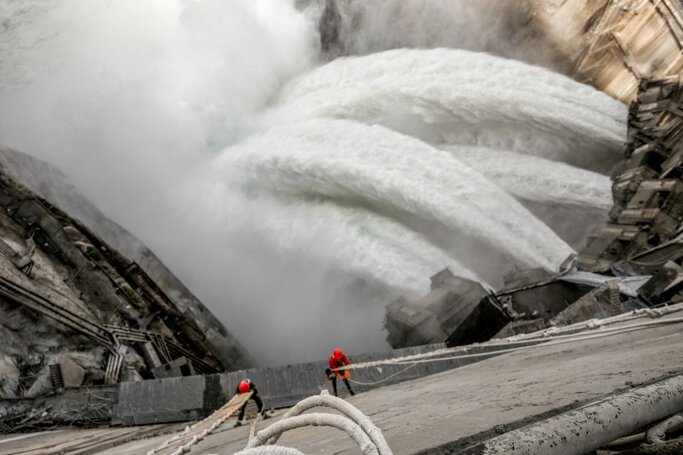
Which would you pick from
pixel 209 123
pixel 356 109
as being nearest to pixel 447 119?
pixel 356 109

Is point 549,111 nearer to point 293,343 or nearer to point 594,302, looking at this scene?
point 594,302

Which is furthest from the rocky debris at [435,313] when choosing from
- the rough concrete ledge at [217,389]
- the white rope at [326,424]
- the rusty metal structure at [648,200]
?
the white rope at [326,424]

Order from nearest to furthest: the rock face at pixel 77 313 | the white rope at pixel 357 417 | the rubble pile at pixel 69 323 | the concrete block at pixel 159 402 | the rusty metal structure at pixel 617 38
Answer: the white rope at pixel 357 417
the concrete block at pixel 159 402
the rubble pile at pixel 69 323
the rock face at pixel 77 313
the rusty metal structure at pixel 617 38

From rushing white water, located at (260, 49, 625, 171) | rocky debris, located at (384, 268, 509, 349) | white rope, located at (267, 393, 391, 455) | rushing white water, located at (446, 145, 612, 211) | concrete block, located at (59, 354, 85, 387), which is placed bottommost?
Answer: white rope, located at (267, 393, 391, 455)

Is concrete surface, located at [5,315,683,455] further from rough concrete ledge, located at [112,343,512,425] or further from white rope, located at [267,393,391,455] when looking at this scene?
rough concrete ledge, located at [112,343,512,425]

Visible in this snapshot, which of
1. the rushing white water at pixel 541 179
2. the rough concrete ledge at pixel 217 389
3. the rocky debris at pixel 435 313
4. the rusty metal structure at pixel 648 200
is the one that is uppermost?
the rushing white water at pixel 541 179

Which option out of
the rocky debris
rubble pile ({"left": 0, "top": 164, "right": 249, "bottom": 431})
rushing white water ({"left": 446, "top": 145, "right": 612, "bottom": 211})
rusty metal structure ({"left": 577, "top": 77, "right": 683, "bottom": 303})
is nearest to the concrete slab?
rubble pile ({"left": 0, "top": 164, "right": 249, "bottom": 431})

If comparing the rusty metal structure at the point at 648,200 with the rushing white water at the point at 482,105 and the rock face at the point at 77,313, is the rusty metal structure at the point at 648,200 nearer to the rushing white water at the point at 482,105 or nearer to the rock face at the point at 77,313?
the rushing white water at the point at 482,105

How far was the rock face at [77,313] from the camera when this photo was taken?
8.35 m

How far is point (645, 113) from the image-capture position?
17.7m

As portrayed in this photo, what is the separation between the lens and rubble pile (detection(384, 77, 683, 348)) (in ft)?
32.2

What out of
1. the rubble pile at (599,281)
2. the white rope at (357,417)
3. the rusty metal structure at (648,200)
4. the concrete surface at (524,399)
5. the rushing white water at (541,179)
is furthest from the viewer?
the rushing white water at (541,179)

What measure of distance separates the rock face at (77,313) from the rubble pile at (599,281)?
6.09m

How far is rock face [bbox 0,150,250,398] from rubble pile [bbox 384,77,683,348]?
6.09 m
